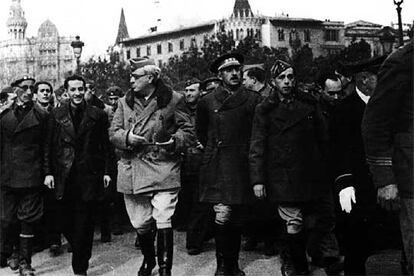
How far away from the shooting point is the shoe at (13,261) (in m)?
7.49

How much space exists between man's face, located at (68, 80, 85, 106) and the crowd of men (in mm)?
11

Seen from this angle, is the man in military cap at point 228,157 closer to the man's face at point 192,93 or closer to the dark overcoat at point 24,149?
the dark overcoat at point 24,149

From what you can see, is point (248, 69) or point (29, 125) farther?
point (248, 69)

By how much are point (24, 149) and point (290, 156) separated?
291cm

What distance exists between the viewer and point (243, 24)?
296 feet

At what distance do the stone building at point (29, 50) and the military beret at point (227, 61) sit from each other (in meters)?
7.44

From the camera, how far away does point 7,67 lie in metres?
26.8

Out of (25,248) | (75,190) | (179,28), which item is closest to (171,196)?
(75,190)

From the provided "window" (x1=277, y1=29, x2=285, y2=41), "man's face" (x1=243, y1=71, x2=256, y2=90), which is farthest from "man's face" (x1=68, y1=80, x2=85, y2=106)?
"window" (x1=277, y1=29, x2=285, y2=41)

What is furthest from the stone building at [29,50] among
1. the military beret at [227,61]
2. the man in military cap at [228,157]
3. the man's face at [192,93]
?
the man in military cap at [228,157]

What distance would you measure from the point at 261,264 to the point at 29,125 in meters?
2.86

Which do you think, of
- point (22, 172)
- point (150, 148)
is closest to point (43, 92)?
point (22, 172)

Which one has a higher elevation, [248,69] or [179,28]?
[179,28]

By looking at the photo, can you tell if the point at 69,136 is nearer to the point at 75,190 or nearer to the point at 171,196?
the point at 75,190
